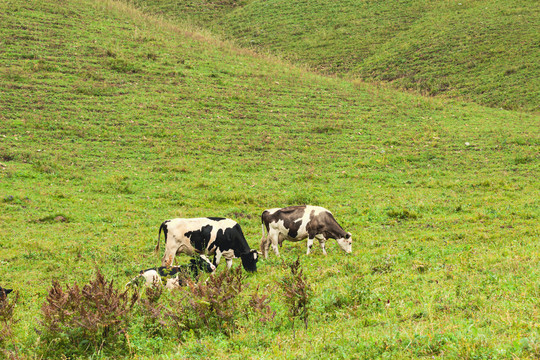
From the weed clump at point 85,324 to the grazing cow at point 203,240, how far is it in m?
5.37

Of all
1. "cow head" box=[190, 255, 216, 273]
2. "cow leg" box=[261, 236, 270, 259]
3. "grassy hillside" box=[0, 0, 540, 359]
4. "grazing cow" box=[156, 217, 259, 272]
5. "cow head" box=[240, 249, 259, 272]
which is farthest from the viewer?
"cow leg" box=[261, 236, 270, 259]

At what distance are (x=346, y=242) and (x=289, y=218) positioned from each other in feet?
6.21

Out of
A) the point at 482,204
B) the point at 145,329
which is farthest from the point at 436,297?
the point at 482,204

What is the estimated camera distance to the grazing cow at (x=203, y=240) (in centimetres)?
1245

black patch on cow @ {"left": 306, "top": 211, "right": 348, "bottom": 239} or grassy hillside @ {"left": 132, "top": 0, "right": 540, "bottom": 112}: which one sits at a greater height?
grassy hillside @ {"left": 132, "top": 0, "right": 540, "bottom": 112}

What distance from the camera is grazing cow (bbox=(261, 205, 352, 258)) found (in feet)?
45.1

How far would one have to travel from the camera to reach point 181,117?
2856cm

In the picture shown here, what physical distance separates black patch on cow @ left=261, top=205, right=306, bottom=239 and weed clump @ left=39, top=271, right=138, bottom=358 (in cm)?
735

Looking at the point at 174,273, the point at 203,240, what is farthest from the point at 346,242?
the point at 174,273

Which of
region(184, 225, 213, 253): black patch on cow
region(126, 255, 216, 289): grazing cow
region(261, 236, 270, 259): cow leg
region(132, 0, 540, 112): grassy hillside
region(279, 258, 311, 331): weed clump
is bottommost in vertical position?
region(261, 236, 270, 259): cow leg

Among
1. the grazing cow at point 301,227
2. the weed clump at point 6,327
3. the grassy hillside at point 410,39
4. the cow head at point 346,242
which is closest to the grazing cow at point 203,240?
the grazing cow at point 301,227

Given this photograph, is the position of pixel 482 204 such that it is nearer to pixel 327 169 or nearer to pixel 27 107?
pixel 327 169

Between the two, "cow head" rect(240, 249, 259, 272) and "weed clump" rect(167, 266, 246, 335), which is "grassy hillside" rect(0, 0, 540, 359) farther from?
"cow head" rect(240, 249, 259, 272)

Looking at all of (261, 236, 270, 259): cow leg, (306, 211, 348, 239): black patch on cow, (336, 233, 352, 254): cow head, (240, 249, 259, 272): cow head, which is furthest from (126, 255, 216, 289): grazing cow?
(336, 233, 352, 254): cow head
